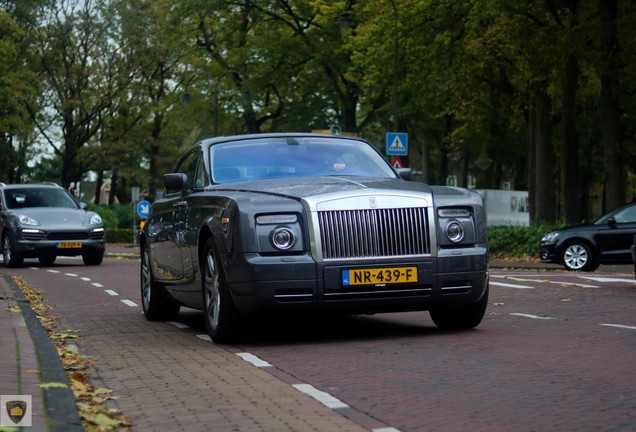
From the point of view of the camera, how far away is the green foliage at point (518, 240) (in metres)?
28.1

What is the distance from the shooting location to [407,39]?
33219 millimetres

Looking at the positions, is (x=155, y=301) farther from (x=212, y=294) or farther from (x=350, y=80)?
(x=350, y=80)

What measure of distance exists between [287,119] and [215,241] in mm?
35305

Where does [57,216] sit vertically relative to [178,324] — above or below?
above

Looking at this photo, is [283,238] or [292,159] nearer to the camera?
[283,238]

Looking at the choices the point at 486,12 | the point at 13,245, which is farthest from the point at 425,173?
the point at 13,245

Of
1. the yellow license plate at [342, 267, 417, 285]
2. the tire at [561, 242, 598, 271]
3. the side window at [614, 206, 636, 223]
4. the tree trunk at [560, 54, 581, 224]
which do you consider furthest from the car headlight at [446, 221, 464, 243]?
the tree trunk at [560, 54, 581, 224]

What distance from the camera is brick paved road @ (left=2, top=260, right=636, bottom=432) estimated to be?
5.69 meters


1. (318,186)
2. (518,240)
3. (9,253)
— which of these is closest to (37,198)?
(9,253)

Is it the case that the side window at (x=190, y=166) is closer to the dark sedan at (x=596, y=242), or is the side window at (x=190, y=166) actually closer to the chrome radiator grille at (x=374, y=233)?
the chrome radiator grille at (x=374, y=233)

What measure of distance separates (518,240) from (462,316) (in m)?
19.4

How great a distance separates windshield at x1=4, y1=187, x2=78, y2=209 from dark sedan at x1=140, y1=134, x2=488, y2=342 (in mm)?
16334

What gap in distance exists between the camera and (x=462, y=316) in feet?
31.6

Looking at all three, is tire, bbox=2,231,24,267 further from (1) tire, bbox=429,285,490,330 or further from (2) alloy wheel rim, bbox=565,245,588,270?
(1) tire, bbox=429,285,490,330
